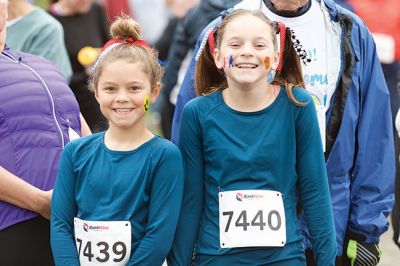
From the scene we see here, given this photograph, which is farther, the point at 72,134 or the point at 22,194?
the point at 72,134

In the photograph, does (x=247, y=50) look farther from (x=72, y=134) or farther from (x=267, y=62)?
(x=72, y=134)

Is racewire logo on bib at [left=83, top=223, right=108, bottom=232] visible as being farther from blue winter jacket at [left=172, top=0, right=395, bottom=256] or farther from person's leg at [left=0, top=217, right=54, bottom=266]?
blue winter jacket at [left=172, top=0, right=395, bottom=256]

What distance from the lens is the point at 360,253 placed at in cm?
519

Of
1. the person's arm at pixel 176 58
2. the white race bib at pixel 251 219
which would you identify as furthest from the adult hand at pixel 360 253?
the person's arm at pixel 176 58

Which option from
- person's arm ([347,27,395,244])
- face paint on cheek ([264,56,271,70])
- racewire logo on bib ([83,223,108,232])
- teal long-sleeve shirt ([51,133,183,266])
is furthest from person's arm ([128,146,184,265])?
person's arm ([347,27,395,244])

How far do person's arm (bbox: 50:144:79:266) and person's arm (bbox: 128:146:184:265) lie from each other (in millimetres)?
285

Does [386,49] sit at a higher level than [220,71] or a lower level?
lower

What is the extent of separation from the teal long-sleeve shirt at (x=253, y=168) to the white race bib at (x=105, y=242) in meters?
0.23

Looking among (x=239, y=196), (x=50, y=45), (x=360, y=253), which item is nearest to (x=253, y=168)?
(x=239, y=196)

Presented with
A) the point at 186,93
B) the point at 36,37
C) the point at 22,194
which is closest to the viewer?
the point at 22,194

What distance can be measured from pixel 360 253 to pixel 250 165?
934mm

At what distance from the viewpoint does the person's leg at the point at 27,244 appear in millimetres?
4875

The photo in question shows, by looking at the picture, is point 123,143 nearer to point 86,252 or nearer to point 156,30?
point 86,252

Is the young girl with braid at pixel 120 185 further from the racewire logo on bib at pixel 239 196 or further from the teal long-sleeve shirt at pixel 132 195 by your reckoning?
the racewire logo on bib at pixel 239 196
